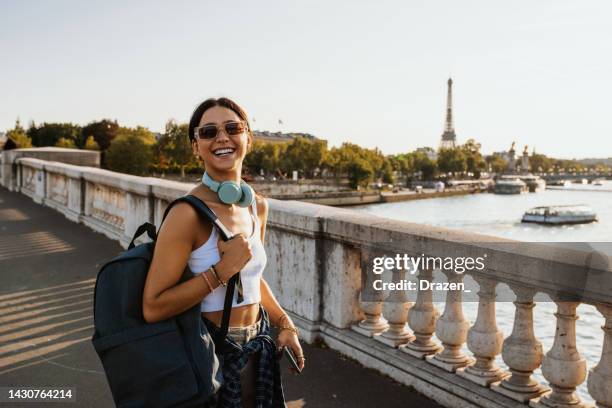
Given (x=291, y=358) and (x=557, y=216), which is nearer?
(x=291, y=358)

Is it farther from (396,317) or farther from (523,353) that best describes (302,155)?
(523,353)

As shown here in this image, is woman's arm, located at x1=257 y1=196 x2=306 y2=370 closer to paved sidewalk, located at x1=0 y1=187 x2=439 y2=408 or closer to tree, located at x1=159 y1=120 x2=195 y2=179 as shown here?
paved sidewalk, located at x1=0 y1=187 x2=439 y2=408

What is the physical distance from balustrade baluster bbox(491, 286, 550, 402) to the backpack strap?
1.75 m

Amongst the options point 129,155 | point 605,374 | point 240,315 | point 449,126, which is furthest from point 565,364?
point 449,126

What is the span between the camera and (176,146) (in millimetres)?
84875

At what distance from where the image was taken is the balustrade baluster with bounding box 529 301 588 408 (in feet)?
9.51

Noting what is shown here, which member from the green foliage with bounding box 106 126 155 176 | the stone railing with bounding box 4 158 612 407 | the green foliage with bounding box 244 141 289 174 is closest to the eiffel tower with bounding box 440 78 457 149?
the green foliage with bounding box 244 141 289 174

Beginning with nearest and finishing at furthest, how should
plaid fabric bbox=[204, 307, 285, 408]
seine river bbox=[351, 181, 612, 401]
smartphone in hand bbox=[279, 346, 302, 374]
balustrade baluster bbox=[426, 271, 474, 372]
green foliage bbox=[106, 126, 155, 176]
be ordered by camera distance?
plaid fabric bbox=[204, 307, 285, 408]
smartphone in hand bbox=[279, 346, 302, 374]
balustrade baluster bbox=[426, 271, 474, 372]
seine river bbox=[351, 181, 612, 401]
green foliage bbox=[106, 126, 155, 176]

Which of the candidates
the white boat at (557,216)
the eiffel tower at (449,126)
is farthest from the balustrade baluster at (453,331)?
the eiffel tower at (449,126)

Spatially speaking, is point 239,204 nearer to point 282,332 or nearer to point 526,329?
point 282,332

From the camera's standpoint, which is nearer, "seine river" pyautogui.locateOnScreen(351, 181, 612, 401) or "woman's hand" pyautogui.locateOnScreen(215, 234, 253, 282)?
"woman's hand" pyautogui.locateOnScreen(215, 234, 253, 282)

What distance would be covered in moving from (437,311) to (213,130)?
2372 mm

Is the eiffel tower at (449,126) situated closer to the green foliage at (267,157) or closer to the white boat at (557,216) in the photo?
the green foliage at (267,157)

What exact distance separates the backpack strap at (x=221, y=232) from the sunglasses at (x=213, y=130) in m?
0.24
